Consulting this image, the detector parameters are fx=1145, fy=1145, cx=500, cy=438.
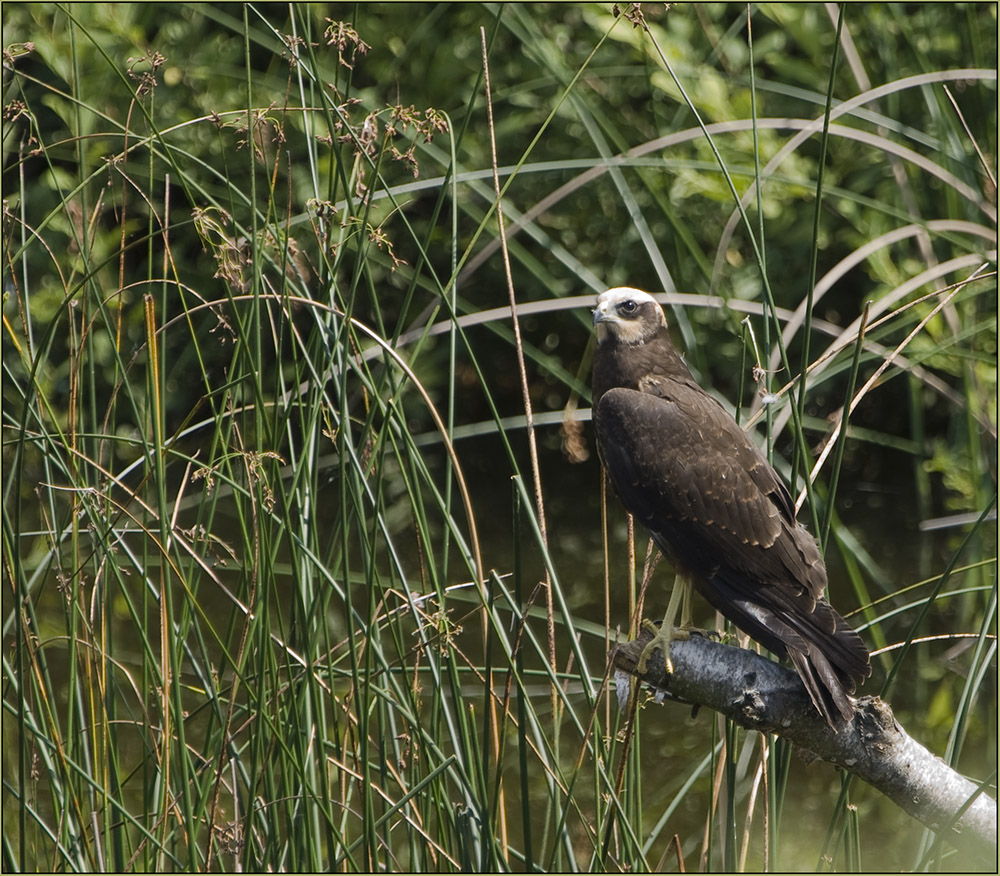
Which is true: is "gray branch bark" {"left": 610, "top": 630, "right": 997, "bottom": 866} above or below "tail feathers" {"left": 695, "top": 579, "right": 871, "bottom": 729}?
below

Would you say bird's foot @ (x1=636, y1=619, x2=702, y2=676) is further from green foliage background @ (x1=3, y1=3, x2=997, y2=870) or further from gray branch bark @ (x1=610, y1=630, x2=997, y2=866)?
green foliage background @ (x1=3, y1=3, x2=997, y2=870)

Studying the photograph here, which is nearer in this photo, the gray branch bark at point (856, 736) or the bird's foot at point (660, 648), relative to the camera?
the gray branch bark at point (856, 736)

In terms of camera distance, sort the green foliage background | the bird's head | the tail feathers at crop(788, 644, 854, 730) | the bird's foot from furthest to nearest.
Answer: the bird's head, the green foliage background, the bird's foot, the tail feathers at crop(788, 644, 854, 730)

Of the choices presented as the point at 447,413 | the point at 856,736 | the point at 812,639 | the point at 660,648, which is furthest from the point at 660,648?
the point at 447,413

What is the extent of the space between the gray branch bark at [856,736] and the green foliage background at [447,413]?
209 millimetres

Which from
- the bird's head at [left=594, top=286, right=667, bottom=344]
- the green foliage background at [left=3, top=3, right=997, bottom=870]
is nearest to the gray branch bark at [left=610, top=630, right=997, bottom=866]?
the green foliage background at [left=3, top=3, right=997, bottom=870]

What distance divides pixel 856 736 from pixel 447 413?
2407 mm

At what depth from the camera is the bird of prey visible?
87.3 inches

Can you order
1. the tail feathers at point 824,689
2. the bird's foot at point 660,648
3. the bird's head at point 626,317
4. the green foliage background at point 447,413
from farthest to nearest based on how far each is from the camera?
the bird's head at point 626,317 < the green foliage background at point 447,413 < the bird's foot at point 660,648 < the tail feathers at point 824,689

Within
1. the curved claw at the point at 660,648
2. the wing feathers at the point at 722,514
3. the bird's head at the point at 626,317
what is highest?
the bird's head at the point at 626,317

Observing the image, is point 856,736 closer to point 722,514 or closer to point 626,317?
point 722,514

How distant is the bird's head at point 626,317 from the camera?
294cm

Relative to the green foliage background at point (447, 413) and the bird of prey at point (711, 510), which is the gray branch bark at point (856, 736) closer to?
the bird of prey at point (711, 510)

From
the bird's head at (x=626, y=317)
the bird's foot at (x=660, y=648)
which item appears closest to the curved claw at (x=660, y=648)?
the bird's foot at (x=660, y=648)
